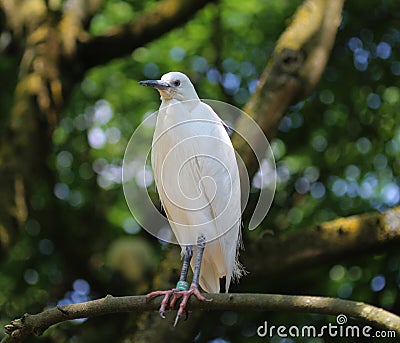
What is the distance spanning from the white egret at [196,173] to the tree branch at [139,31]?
306cm

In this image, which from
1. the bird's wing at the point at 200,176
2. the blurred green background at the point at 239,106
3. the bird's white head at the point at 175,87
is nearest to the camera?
the bird's white head at the point at 175,87

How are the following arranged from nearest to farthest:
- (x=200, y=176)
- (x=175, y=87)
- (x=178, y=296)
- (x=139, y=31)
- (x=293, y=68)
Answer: (x=178, y=296) → (x=175, y=87) → (x=200, y=176) → (x=293, y=68) → (x=139, y=31)

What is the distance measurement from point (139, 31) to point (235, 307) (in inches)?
174

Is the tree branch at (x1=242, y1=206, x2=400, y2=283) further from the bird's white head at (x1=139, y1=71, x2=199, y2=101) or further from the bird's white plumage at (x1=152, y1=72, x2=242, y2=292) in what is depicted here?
the bird's white head at (x1=139, y1=71, x2=199, y2=101)

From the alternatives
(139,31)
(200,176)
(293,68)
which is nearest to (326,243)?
(293,68)

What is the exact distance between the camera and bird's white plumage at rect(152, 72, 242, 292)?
380cm

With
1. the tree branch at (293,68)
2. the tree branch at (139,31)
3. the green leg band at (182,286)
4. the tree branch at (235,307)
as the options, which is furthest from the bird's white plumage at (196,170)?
the tree branch at (139,31)

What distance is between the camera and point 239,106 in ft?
25.1

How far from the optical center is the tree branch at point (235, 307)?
2867 millimetres

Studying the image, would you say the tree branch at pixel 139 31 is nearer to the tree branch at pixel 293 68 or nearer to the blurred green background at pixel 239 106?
the blurred green background at pixel 239 106

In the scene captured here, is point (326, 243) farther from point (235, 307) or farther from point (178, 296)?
point (235, 307)

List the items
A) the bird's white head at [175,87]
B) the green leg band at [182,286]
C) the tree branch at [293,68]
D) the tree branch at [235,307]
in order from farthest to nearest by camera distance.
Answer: the tree branch at [293,68], the bird's white head at [175,87], the green leg band at [182,286], the tree branch at [235,307]

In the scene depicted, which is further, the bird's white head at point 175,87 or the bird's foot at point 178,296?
the bird's white head at point 175,87

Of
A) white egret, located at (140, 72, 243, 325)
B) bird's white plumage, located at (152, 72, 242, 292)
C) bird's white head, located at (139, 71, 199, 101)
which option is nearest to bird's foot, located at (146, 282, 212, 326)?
white egret, located at (140, 72, 243, 325)
